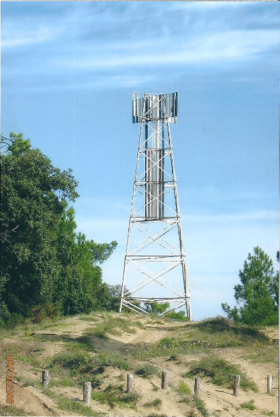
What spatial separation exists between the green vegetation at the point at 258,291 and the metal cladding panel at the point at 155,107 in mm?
8097

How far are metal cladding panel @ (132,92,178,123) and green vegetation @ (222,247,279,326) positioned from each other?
8.10 metres

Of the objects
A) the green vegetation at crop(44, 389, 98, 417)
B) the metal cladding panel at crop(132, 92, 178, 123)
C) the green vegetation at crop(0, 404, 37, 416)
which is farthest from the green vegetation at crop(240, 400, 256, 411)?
the metal cladding panel at crop(132, 92, 178, 123)

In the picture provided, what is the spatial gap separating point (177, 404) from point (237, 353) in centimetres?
623

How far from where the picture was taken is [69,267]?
35.2 meters

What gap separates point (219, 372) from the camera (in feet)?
79.3

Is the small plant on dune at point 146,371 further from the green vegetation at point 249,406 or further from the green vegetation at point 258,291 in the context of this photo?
the green vegetation at point 258,291

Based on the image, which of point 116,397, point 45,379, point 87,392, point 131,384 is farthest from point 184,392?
point 45,379

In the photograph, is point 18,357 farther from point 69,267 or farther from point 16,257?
point 69,267

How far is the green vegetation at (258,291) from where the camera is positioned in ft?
105

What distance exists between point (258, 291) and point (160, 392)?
11379 mm

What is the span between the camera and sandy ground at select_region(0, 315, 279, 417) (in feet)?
64.5

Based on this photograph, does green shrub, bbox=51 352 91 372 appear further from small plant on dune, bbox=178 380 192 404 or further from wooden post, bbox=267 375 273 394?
wooden post, bbox=267 375 273 394

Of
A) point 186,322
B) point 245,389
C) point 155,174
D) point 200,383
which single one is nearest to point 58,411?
point 200,383

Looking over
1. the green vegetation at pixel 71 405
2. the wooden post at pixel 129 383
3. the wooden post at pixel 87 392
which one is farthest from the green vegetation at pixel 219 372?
the green vegetation at pixel 71 405
